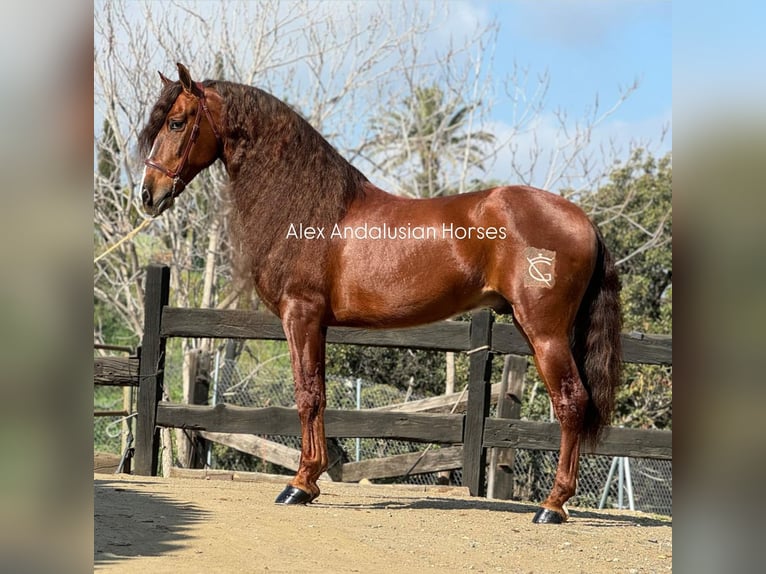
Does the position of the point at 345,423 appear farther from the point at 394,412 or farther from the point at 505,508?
the point at 505,508

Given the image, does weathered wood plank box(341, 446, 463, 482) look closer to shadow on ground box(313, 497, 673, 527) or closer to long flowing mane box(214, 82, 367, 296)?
shadow on ground box(313, 497, 673, 527)

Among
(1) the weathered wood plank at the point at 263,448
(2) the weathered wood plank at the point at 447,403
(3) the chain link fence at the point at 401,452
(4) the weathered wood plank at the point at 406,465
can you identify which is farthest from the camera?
(3) the chain link fence at the point at 401,452

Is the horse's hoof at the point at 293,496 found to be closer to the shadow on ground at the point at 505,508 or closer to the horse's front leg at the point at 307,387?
the horse's front leg at the point at 307,387

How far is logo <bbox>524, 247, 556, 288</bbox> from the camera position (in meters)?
4.07

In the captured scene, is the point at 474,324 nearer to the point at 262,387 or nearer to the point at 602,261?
the point at 602,261

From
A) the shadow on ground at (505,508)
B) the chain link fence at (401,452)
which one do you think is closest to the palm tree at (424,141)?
the chain link fence at (401,452)

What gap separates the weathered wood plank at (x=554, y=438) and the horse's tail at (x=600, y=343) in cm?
136

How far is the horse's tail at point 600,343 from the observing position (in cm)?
422

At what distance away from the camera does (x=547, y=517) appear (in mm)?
4160

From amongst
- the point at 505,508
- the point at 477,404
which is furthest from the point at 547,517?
the point at 477,404

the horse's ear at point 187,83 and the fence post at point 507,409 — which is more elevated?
the horse's ear at point 187,83

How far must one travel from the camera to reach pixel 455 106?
9953 millimetres

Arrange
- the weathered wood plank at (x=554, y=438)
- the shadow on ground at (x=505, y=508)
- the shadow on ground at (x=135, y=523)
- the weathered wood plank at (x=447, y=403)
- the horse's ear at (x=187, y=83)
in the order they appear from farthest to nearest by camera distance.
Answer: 1. the weathered wood plank at (x=447, y=403)
2. the weathered wood plank at (x=554, y=438)
3. the shadow on ground at (x=505, y=508)
4. the horse's ear at (x=187, y=83)
5. the shadow on ground at (x=135, y=523)
